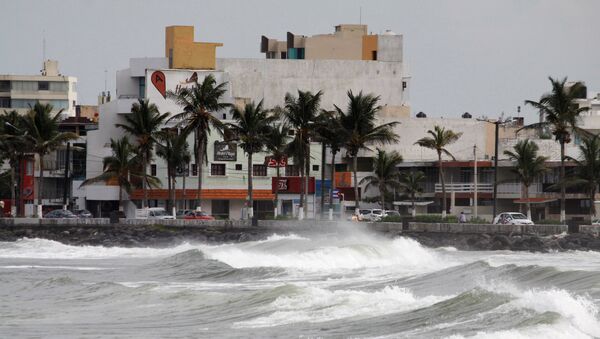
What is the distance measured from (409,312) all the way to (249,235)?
40.7 m

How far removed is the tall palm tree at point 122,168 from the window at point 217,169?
3.84 m

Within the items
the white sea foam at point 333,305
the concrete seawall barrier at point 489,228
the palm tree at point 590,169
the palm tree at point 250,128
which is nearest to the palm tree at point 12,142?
the palm tree at point 250,128

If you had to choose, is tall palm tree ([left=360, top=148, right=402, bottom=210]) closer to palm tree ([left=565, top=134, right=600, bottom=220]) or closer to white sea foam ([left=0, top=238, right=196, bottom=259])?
palm tree ([left=565, top=134, right=600, bottom=220])

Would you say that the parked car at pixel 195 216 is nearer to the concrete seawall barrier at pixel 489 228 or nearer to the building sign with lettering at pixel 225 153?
the building sign with lettering at pixel 225 153

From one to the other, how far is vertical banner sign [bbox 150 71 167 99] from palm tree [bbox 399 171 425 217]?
743 inches

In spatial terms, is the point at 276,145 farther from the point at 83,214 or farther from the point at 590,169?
the point at 590,169

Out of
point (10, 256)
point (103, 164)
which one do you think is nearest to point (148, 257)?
Answer: point (10, 256)

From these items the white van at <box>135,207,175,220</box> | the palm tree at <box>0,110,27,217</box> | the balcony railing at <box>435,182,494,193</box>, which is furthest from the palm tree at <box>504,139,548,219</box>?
the palm tree at <box>0,110,27,217</box>

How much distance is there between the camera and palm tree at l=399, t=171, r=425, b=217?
8862 centimetres

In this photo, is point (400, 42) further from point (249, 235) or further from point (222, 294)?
point (222, 294)

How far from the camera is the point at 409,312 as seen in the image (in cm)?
2973

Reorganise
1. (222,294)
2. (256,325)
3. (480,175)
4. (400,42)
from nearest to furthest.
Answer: (256,325) → (222,294) → (480,175) → (400,42)

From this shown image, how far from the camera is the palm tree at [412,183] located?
88.6m

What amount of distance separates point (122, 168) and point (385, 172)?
18147 mm
